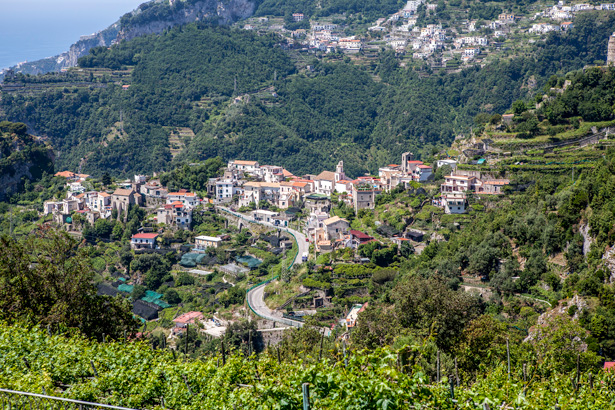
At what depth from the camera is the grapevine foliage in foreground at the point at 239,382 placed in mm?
8854

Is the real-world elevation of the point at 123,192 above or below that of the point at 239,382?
below

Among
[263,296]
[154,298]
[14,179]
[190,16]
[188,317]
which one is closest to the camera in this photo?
[188,317]

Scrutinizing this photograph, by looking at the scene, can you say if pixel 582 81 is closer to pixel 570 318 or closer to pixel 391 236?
pixel 391 236

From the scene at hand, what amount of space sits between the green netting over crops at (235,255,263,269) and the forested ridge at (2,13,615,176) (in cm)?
3311

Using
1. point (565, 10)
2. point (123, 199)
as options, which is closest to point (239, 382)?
point (123, 199)

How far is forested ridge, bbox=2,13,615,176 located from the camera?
82.9 meters

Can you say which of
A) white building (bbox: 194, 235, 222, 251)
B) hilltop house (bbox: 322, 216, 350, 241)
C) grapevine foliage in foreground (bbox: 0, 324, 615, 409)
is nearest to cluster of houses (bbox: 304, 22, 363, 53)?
white building (bbox: 194, 235, 222, 251)

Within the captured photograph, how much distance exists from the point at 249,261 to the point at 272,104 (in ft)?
172

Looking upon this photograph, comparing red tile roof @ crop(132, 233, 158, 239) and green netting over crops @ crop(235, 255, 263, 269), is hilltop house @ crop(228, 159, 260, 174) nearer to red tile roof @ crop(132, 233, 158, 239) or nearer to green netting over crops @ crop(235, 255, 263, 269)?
red tile roof @ crop(132, 233, 158, 239)

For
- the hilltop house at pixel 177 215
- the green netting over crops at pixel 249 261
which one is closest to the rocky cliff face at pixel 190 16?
the hilltop house at pixel 177 215

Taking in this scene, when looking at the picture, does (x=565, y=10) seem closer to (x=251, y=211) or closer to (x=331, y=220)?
(x=251, y=211)

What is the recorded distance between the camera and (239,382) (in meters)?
11.5

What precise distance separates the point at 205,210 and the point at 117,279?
35.7ft

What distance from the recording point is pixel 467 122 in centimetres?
8500
